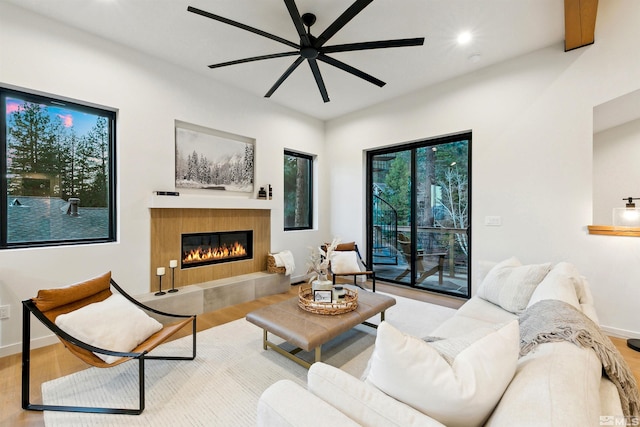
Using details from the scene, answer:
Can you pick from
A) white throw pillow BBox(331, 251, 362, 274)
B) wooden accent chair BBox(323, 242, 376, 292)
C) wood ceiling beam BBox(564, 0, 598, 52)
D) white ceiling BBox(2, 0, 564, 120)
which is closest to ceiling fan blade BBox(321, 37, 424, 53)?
white ceiling BBox(2, 0, 564, 120)

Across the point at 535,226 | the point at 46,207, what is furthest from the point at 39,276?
the point at 535,226

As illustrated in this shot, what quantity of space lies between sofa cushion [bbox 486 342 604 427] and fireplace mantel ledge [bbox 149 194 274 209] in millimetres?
3524

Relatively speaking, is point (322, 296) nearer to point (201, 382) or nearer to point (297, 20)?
point (201, 382)

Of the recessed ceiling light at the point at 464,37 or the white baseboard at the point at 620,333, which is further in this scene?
the recessed ceiling light at the point at 464,37

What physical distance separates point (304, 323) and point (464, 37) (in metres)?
3.33

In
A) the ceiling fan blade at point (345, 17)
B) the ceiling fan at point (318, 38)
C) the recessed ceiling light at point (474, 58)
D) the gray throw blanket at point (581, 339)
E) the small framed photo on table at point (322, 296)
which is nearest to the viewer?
the gray throw blanket at point (581, 339)

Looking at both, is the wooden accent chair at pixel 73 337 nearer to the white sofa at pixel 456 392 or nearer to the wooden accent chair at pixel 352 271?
the white sofa at pixel 456 392

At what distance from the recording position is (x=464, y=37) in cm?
299

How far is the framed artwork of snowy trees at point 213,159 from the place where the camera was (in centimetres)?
373

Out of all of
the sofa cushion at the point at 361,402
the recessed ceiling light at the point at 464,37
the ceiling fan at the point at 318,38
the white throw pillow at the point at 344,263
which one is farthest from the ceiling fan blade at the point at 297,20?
the white throw pillow at the point at 344,263

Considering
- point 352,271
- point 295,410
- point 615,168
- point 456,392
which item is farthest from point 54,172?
point 615,168

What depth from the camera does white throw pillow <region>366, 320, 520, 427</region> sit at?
89 cm

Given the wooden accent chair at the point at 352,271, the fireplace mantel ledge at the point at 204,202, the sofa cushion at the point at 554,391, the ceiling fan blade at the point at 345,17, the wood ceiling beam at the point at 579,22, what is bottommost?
the wooden accent chair at the point at 352,271

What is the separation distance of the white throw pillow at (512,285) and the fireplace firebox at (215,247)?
128 inches
